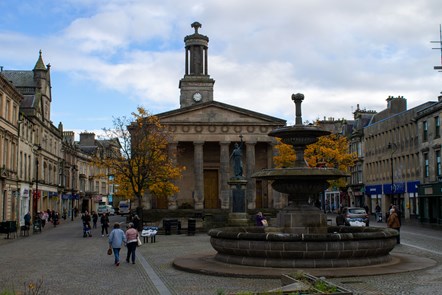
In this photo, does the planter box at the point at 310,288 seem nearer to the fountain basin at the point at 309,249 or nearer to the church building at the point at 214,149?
the fountain basin at the point at 309,249

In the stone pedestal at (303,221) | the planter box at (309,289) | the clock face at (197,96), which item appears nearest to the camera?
the planter box at (309,289)

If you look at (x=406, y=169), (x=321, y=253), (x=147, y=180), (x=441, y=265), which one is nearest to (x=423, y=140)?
(x=406, y=169)

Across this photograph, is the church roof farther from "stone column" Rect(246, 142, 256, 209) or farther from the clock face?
"stone column" Rect(246, 142, 256, 209)

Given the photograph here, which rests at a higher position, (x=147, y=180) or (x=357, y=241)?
(x=147, y=180)

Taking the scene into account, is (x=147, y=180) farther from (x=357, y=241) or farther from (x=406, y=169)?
(x=357, y=241)

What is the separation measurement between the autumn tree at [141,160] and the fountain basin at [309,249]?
81.7ft

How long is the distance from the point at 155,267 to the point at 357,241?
252 inches

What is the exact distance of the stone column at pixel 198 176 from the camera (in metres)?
54.3

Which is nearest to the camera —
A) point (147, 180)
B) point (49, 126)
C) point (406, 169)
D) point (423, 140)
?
point (147, 180)

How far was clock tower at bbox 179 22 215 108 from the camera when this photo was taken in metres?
62.6

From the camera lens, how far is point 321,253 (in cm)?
1470

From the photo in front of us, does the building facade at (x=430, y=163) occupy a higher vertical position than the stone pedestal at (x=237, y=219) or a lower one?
higher

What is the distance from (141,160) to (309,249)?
2899 cm

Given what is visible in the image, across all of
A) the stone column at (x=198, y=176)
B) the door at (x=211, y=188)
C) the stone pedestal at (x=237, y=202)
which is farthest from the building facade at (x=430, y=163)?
the door at (x=211, y=188)
